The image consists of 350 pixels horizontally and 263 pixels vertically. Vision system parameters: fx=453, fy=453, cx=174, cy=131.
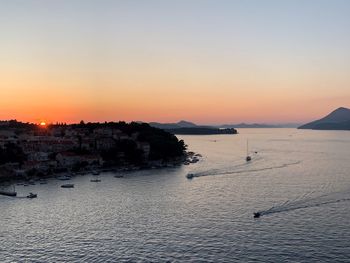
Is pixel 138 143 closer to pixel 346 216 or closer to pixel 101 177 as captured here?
pixel 101 177

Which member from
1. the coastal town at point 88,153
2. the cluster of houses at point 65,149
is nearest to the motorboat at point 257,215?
the coastal town at point 88,153

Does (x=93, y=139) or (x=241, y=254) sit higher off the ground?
(x=93, y=139)

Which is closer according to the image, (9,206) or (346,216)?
(346,216)

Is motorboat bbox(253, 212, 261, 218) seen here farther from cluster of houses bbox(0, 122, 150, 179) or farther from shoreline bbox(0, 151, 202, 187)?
cluster of houses bbox(0, 122, 150, 179)

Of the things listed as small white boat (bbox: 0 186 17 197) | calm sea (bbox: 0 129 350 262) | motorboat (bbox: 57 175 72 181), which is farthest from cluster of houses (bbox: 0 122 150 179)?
small white boat (bbox: 0 186 17 197)

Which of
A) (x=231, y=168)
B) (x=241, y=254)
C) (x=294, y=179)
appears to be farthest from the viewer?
(x=231, y=168)

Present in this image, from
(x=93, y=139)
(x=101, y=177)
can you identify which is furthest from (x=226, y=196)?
(x=93, y=139)

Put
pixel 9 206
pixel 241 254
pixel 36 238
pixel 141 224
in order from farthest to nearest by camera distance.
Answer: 1. pixel 9 206
2. pixel 141 224
3. pixel 36 238
4. pixel 241 254
